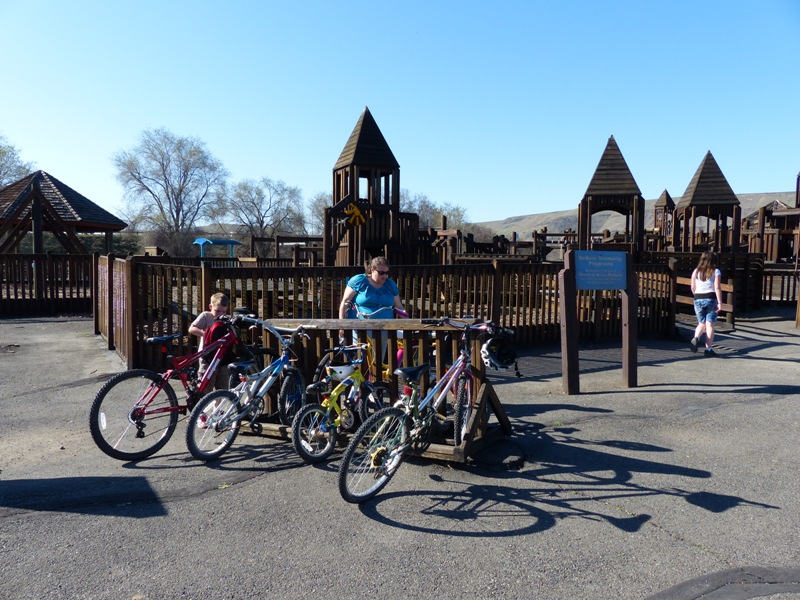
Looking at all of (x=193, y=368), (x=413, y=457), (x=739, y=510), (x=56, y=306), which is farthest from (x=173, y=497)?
→ (x=56, y=306)

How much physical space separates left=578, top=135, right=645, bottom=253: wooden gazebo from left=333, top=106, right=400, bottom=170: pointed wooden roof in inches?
245

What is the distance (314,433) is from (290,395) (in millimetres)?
612

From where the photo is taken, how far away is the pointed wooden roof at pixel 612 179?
18.3 m

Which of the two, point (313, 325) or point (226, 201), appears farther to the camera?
point (226, 201)

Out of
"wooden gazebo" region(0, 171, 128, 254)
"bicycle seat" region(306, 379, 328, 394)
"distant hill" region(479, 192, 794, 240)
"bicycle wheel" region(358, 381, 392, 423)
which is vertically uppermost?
"distant hill" region(479, 192, 794, 240)

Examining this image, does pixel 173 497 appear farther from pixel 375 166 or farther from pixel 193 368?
pixel 375 166

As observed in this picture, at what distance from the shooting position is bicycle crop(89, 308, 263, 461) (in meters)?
5.04

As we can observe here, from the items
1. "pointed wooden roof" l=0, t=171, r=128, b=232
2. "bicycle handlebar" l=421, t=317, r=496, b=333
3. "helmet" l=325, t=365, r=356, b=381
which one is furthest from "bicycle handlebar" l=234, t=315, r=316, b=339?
"pointed wooden roof" l=0, t=171, r=128, b=232

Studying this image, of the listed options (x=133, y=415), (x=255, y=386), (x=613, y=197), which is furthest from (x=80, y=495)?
(x=613, y=197)

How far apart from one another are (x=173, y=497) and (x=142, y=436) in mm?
991

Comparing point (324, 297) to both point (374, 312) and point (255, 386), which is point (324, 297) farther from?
point (255, 386)

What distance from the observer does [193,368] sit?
5613 mm

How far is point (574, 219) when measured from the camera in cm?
14662

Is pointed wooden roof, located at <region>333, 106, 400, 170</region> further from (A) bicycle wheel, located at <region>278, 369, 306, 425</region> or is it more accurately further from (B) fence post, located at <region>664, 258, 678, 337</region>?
(A) bicycle wheel, located at <region>278, 369, 306, 425</region>
